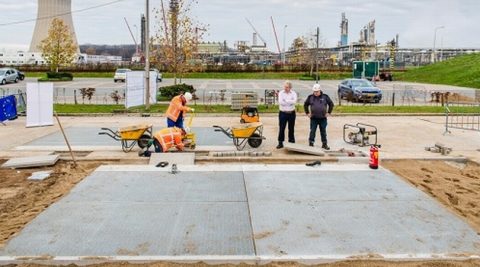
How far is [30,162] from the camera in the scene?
37.3 ft

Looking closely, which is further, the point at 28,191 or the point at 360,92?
the point at 360,92

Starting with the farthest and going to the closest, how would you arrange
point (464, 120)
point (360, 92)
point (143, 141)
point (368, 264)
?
point (360, 92) < point (464, 120) < point (143, 141) < point (368, 264)

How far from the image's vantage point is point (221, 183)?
9828 millimetres

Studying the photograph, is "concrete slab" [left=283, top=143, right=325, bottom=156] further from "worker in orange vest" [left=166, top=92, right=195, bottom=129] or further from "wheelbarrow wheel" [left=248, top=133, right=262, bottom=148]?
"worker in orange vest" [left=166, top=92, right=195, bottom=129]

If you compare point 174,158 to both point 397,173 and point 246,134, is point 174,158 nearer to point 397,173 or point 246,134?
point 246,134

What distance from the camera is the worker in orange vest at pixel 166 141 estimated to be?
39.4 feet

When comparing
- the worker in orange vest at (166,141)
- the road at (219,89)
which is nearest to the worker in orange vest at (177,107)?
the worker in orange vest at (166,141)

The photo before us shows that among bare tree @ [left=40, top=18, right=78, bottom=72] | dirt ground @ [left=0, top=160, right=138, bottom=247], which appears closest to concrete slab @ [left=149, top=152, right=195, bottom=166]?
dirt ground @ [left=0, top=160, right=138, bottom=247]

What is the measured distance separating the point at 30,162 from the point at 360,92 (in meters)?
23.0

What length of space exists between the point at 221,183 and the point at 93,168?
10.5 ft

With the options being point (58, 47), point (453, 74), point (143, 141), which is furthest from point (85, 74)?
point (143, 141)

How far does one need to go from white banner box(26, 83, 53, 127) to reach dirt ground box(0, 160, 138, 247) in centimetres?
142

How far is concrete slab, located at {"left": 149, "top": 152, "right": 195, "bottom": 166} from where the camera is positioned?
11453mm

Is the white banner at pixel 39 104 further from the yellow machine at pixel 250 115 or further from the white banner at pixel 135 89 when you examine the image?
the white banner at pixel 135 89
